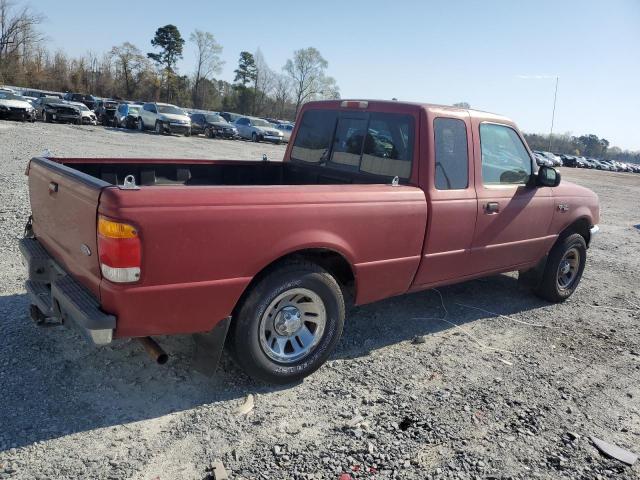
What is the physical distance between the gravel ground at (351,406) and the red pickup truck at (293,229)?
366mm

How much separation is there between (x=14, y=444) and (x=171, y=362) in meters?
1.16

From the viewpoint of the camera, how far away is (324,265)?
3.79 meters

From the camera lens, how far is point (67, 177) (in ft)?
10.3

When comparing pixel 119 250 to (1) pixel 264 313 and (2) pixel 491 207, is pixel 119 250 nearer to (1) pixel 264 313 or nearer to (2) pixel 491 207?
(1) pixel 264 313

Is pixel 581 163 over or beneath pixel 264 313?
over

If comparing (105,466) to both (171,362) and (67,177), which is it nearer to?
(171,362)

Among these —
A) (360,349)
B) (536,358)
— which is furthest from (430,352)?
(536,358)

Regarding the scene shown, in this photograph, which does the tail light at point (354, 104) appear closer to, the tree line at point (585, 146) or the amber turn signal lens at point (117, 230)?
the amber turn signal lens at point (117, 230)

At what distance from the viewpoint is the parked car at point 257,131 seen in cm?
3538

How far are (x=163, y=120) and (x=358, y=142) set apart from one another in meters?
26.8

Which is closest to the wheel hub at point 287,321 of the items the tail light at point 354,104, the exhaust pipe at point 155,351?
the exhaust pipe at point 155,351

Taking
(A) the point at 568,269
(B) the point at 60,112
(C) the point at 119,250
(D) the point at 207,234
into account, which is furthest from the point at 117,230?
(B) the point at 60,112

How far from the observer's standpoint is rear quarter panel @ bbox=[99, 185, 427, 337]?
2719 millimetres

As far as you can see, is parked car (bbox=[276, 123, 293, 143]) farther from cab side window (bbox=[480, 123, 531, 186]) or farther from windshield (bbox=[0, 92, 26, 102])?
cab side window (bbox=[480, 123, 531, 186])
